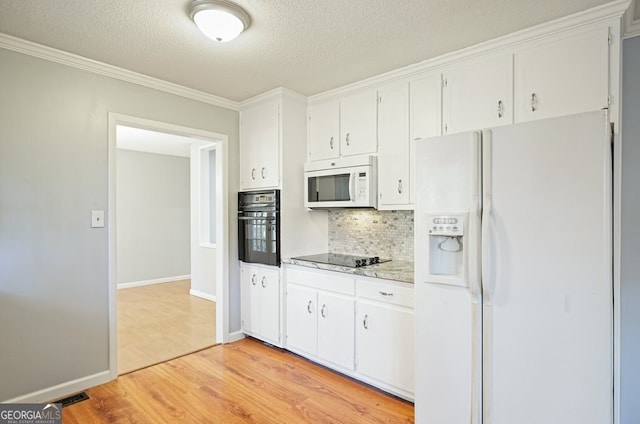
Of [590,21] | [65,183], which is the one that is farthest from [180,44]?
[590,21]

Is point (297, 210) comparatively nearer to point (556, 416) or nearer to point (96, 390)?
point (96, 390)

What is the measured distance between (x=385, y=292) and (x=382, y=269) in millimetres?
182

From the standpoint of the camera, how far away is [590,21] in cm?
195

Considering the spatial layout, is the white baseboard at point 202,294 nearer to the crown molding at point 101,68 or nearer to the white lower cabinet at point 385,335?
the crown molding at point 101,68

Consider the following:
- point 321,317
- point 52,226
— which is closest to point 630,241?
point 321,317

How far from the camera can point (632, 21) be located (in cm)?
201

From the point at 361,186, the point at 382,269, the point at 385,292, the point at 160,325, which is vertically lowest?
the point at 160,325

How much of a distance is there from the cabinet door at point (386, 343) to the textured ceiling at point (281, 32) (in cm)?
180

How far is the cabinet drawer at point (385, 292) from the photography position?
234 cm

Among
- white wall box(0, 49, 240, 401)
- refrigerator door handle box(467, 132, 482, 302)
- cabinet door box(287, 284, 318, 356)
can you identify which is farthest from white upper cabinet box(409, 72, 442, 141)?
white wall box(0, 49, 240, 401)

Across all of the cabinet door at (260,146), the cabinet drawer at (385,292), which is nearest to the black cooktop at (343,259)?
the cabinet drawer at (385,292)

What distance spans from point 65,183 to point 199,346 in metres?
1.86

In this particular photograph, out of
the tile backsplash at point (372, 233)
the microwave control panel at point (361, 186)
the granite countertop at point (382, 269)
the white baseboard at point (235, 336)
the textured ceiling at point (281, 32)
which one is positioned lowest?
the white baseboard at point (235, 336)

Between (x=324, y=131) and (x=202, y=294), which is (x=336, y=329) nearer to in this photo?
(x=324, y=131)
